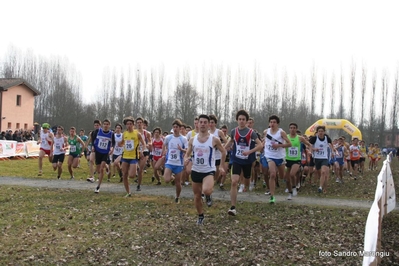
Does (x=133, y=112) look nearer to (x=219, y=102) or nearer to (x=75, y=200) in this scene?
(x=219, y=102)

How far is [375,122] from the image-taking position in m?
63.6

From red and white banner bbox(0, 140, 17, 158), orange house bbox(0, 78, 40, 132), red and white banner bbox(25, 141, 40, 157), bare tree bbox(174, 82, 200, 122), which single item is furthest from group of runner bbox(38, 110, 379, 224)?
bare tree bbox(174, 82, 200, 122)

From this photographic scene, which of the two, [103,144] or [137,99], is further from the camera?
[137,99]

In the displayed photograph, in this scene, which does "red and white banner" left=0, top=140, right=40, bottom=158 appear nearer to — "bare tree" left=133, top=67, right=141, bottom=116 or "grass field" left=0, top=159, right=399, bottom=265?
"grass field" left=0, top=159, right=399, bottom=265

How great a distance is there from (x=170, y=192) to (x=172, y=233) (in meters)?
5.22

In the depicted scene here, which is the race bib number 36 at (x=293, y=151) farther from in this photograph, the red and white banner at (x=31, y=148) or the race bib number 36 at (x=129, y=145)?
the red and white banner at (x=31, y=148)

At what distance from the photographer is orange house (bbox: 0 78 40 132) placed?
4728cm

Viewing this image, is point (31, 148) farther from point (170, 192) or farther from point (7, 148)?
point (170, 192)

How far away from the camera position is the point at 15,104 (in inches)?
1940

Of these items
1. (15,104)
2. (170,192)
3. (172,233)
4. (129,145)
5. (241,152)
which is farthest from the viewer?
(15,104)

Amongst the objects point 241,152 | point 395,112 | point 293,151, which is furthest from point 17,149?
point 395,112

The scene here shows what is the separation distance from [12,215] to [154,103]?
55.9 meters

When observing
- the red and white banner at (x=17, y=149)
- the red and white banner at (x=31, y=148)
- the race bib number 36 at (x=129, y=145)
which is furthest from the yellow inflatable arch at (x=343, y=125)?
the race bib number 36 at (x=129, y=145)

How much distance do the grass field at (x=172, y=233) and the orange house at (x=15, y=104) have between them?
132 ft
